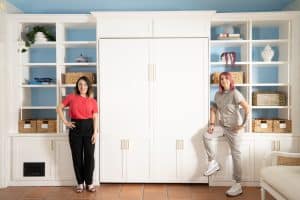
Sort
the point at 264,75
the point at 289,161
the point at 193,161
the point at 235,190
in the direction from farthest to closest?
the point at 264,75, the point at 193,161, the point at 235,190, the point at 289,161

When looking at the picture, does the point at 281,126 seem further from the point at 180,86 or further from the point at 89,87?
the point at 89,87

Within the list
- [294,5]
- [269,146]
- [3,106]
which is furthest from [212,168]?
[3,106]

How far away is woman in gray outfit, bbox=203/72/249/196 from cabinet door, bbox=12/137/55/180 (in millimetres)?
2100

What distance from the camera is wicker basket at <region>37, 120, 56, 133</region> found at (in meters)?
4.40

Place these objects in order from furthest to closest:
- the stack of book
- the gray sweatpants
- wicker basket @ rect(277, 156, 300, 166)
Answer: the stack of book → the gray sweatpants → wicker basket @ rect(277, 156, 300, 166)

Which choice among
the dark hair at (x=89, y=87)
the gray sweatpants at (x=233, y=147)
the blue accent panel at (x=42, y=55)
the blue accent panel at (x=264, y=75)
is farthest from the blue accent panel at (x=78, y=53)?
the blue accent panel at (x=264, y=75)

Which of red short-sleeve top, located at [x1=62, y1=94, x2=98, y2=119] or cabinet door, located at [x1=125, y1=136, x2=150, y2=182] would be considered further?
cabinet door, located at [x1=125, y1=136, x2=150, y2=182]

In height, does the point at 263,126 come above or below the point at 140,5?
below

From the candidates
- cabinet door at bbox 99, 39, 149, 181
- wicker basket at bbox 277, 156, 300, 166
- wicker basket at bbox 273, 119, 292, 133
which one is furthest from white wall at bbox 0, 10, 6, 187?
wicker basket at bbox 273, 119, 292, 133

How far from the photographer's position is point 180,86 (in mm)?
4266

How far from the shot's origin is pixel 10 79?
432 cm

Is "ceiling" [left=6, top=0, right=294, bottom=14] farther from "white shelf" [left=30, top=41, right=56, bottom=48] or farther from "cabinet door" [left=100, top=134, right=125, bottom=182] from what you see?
"cabinet door" [left=100, top=134, right=125, bottom=182]

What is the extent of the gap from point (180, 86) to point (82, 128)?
1402 millimetres

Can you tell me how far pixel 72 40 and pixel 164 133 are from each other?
199cm
